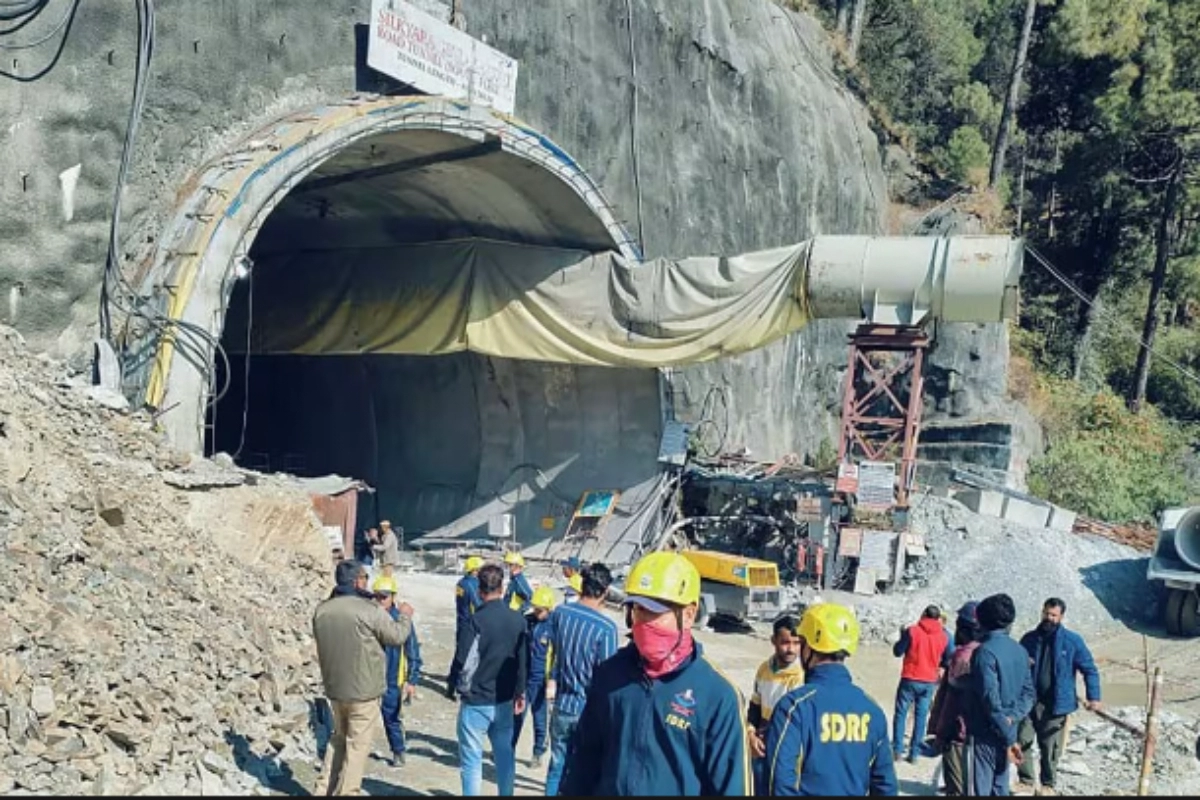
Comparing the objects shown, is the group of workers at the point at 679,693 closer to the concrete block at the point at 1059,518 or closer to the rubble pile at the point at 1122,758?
the rubble pile at the point at 1122,758

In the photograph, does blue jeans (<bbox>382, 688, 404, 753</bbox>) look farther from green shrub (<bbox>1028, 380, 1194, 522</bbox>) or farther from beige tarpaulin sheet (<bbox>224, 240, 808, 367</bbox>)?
green shrub (<bbox>1028, 380, 1194, 522</bbox>)

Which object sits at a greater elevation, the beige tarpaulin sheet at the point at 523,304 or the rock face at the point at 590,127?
the rock face at the point at 590,127

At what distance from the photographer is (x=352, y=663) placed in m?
7.17

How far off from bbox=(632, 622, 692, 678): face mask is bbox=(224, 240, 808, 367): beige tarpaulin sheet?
48.8 ft

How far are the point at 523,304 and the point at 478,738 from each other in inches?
552

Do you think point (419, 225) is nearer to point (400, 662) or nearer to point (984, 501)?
point (984, 501)

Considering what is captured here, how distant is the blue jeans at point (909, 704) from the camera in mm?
10172

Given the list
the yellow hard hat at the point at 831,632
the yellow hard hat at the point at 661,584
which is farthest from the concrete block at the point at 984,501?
the yellow hard hat at the point at 661,584

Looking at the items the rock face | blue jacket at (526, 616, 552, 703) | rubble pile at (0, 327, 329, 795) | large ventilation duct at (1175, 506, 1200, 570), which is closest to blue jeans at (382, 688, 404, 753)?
rubble pile at (0, 327, 329, 795)

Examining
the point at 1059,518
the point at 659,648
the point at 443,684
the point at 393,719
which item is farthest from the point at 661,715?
the point at 1059,518

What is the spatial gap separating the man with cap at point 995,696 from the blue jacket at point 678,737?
10.9 ft

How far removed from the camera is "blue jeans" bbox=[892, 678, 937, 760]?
10172mm

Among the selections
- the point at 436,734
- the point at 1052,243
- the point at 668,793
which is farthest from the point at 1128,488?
the point at 668,793

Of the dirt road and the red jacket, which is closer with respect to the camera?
the dirt road
